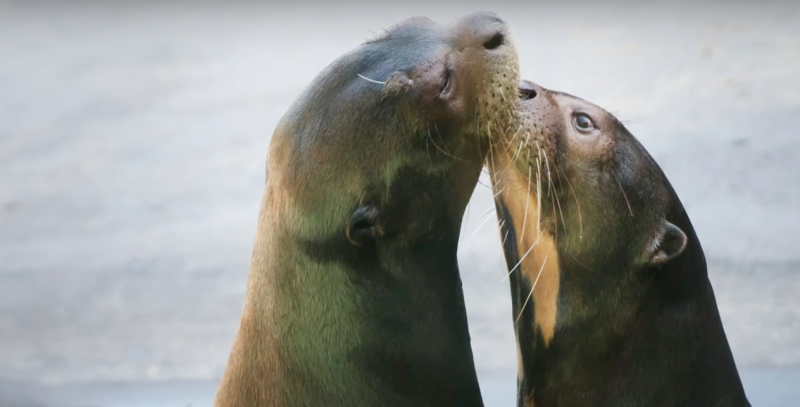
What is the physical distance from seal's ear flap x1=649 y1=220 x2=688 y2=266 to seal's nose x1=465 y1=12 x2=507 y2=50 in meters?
0.66

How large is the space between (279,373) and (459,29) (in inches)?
39.5

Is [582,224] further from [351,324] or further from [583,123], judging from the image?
[351,324]

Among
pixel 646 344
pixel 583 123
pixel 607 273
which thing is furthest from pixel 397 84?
pixel 646 344

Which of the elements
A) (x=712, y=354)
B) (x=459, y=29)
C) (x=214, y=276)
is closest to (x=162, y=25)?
(x=214, y=276)

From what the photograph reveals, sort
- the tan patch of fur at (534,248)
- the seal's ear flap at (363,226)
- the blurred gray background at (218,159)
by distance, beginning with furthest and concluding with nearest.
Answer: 1. the blurred gray background at (218,159)
2. the tan patch of fur at (534,248)
3. the seal's ear flap at (363,226)

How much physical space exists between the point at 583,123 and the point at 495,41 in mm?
348

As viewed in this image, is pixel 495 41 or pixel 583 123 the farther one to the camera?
pixel 583 123

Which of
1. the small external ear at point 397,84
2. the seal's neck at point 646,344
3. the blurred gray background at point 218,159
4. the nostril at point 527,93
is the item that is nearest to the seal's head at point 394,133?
the small external ear at point 397,84

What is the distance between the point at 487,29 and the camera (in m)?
2.67

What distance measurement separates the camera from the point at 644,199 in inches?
108

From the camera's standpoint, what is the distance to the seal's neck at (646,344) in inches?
107

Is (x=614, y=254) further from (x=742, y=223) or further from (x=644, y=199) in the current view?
(x=742, y=223)

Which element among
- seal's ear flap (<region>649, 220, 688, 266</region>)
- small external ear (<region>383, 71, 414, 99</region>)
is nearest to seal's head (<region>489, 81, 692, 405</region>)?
seal's ear flap (<region>649, 220, 688, 266</region>)

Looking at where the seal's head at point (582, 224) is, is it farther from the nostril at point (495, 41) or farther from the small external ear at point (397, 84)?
the small external ear at point (397, 84)
